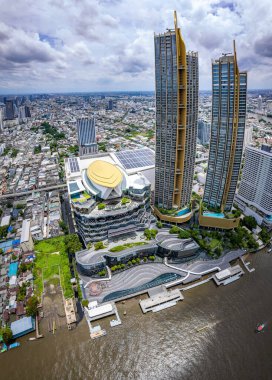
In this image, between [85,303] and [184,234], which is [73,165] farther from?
[85,303]

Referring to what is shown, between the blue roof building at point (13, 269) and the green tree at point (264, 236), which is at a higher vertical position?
the green tree at point (264, 236)

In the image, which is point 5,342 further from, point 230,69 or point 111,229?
point 230,69

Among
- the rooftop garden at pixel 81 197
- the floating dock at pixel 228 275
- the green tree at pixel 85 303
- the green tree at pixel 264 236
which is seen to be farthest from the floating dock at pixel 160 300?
the green tree at pixel 264 236

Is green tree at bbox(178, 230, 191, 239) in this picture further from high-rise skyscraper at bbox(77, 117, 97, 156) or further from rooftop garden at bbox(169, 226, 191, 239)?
high-rise skyscraper at bbox(77, 117, 97, 156)

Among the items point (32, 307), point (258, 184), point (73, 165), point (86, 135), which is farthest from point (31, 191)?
point (258, 184)

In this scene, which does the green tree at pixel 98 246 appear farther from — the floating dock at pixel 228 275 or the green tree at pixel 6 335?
the floating dock at pixel 228 275

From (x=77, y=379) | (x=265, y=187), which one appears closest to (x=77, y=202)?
(x=77, y=379)
